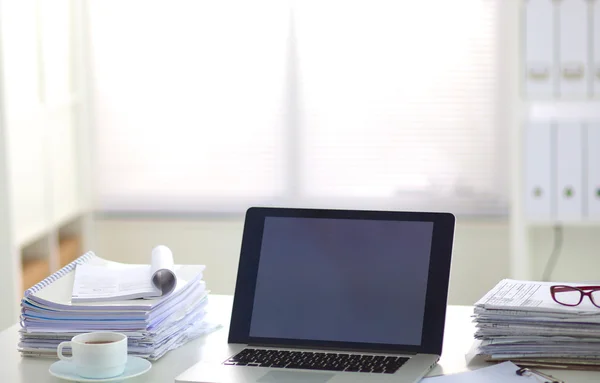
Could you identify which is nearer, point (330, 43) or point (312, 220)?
point (312, 220)

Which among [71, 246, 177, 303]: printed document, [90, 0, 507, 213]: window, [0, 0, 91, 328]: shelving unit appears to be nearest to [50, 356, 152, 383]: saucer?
[71, 246, 177, 303]: printed document

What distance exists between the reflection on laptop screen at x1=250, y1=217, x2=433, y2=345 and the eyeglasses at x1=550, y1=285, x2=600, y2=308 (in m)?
0.23

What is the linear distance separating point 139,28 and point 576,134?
6.03ft

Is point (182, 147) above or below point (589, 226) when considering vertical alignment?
above

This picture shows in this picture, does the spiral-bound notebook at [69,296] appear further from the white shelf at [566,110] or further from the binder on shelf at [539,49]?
the white shelf at [566,110]

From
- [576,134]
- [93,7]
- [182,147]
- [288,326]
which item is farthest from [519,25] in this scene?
[288,326]

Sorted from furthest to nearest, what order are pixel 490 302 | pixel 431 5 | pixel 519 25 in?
pixel 431 5, pixel 519 25, pixel 490 302

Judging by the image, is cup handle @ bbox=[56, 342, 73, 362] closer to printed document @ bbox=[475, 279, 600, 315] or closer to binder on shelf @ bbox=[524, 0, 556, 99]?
printed document @ bbox=[475, 279, 600, 315]

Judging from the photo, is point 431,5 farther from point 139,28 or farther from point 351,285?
point 351,285

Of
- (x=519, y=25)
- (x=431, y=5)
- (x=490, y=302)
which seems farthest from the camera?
(x=431, y=5)

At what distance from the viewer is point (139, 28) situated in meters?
3.79

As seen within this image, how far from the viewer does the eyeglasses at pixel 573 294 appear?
1.44 meters

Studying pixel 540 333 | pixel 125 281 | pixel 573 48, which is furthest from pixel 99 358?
pixel 573 48

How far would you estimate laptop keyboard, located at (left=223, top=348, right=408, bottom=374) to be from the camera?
1364 mm
